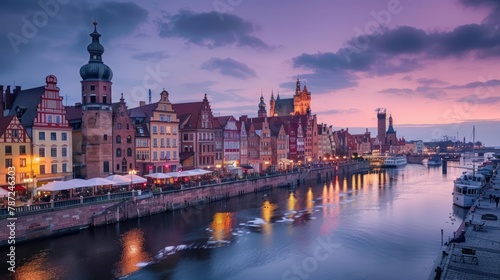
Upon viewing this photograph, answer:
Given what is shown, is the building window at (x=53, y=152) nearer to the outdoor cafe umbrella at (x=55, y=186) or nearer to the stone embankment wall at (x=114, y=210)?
the outdoor cafe umbrella at (x=55, y=186)

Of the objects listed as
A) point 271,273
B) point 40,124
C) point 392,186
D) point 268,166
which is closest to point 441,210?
point 392,186

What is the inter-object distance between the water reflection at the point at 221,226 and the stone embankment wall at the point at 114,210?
7.87 metres

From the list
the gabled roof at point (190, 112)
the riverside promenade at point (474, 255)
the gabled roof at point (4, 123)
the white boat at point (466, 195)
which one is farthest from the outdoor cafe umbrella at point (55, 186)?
the white boat at point (466, 195)

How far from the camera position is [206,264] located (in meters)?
37.8

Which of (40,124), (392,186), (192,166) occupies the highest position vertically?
(40,124)

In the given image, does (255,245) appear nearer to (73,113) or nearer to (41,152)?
(41,152)

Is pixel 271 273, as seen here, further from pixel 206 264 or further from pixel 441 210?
pixel 441 210

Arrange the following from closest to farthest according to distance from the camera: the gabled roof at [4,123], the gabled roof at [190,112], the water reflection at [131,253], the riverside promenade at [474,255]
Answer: the riverside promenade at [474,255], the water reflection at [131,253], the gabled roof at [4,123], the gabled roof at [190,112]

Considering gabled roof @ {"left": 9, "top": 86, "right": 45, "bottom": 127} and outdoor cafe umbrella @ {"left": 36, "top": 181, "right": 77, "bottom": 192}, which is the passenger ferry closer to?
outdoor cafe umbrella @ {"left": 36, "top": 181, "right": 77, "bottom": 192}

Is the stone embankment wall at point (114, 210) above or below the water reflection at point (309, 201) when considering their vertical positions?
above

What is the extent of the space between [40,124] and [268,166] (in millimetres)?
66929

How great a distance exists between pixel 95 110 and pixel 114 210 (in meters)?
18.6

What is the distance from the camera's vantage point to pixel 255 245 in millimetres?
43844

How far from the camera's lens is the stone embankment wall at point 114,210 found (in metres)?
42.5
